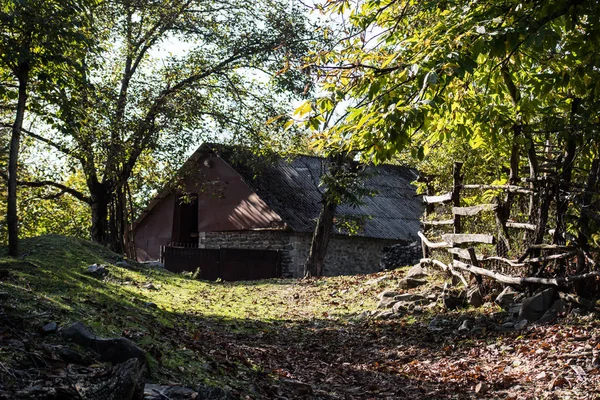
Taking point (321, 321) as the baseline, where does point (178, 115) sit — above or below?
above

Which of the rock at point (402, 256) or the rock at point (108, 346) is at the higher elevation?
the rock at point (402, 256)

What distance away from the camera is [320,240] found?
21719mm

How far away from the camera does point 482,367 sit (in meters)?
7.69

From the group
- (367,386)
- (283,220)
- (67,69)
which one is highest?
(67,69)

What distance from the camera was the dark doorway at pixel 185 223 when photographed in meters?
28.9

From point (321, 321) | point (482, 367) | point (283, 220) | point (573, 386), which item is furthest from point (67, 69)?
point (283, 220)

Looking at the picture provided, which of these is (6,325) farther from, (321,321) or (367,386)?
(321,321)

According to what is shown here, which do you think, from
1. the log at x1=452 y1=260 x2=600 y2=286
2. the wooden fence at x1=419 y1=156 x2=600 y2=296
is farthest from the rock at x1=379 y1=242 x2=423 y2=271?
the log at x1=452 y1=260 x2=600 y2=286

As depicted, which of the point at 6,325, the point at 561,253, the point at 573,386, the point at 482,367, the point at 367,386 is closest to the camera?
the point at 6,325

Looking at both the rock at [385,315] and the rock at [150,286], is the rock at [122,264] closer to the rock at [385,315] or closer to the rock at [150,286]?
the rock at [150,286]

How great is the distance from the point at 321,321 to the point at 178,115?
10562 mm

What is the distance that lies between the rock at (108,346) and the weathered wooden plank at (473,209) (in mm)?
6882

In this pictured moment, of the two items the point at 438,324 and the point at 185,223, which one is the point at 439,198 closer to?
the point at 438,324

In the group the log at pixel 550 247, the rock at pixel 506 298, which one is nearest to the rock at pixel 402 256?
the rock at pixel 506 298
